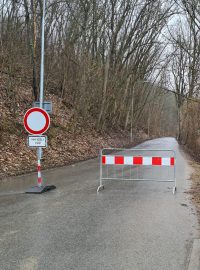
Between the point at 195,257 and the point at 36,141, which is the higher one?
the point at 36,141

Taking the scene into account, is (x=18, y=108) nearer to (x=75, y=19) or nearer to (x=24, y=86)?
(x=24, y=86)

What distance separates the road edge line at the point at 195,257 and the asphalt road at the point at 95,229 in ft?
0.29

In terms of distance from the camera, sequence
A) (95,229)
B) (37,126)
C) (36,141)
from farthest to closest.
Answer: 1. (36,141)
2. (37,126)
3. (95,229)

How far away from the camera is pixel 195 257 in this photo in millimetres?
4809

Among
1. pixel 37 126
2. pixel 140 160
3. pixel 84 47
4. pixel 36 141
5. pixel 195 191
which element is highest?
pixel 84 47

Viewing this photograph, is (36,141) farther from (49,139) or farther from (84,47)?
(84,47)

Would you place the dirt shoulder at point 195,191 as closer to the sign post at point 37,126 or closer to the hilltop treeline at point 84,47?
the sign post at point 37,126

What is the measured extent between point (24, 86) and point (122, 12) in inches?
494

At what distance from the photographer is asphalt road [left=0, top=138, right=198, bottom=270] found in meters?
4.73

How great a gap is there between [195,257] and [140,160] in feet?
18.8

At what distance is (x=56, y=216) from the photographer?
7.07 meters

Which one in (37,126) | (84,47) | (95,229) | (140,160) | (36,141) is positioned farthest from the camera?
(84,47)

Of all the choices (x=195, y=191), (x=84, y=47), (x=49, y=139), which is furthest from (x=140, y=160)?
(x=84, y=47)

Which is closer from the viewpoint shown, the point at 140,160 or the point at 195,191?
the point at 195,191
